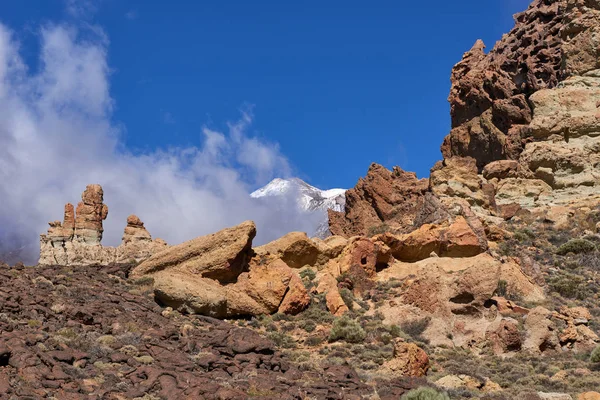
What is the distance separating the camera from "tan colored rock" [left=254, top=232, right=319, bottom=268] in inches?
1035

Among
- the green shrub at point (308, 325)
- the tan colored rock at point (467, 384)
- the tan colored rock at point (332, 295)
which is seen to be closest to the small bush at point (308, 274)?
the tan colored rock at point (332, 295)

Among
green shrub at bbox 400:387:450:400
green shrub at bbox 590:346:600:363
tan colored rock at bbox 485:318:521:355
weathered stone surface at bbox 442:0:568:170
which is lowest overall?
green shrub at bbox 400:387:450:400

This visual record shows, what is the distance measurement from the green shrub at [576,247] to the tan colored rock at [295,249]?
1404 centimetres

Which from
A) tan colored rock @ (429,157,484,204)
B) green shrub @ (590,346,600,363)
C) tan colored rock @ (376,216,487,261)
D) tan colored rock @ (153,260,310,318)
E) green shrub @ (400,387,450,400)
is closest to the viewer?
green shrub @ (400,387,450,400)

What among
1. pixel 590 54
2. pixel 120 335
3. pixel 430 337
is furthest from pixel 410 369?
pixel 590 54

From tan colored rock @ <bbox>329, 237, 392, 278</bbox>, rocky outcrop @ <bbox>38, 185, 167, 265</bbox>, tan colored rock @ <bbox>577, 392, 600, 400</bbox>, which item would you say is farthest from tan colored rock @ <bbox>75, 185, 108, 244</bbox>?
tan colored rock @ <bbox>577, 392, 600, 400</bbox>

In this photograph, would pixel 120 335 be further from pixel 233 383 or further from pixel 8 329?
pixel 233 383

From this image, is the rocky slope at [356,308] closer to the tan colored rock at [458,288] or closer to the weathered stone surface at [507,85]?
the tan colored rock at [458,288]

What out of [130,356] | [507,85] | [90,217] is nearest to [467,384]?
[130,356]

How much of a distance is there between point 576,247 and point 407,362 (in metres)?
18.8

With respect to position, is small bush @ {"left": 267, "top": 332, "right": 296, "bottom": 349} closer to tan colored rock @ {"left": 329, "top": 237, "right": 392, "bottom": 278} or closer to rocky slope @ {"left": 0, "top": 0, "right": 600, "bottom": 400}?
rocky slope @ {"left": 0, "top": 0, "right": 600, "bottom": 400}

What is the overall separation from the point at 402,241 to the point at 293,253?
532cm

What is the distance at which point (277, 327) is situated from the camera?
21.2 m

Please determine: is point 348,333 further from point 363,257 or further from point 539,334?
point 363,257
